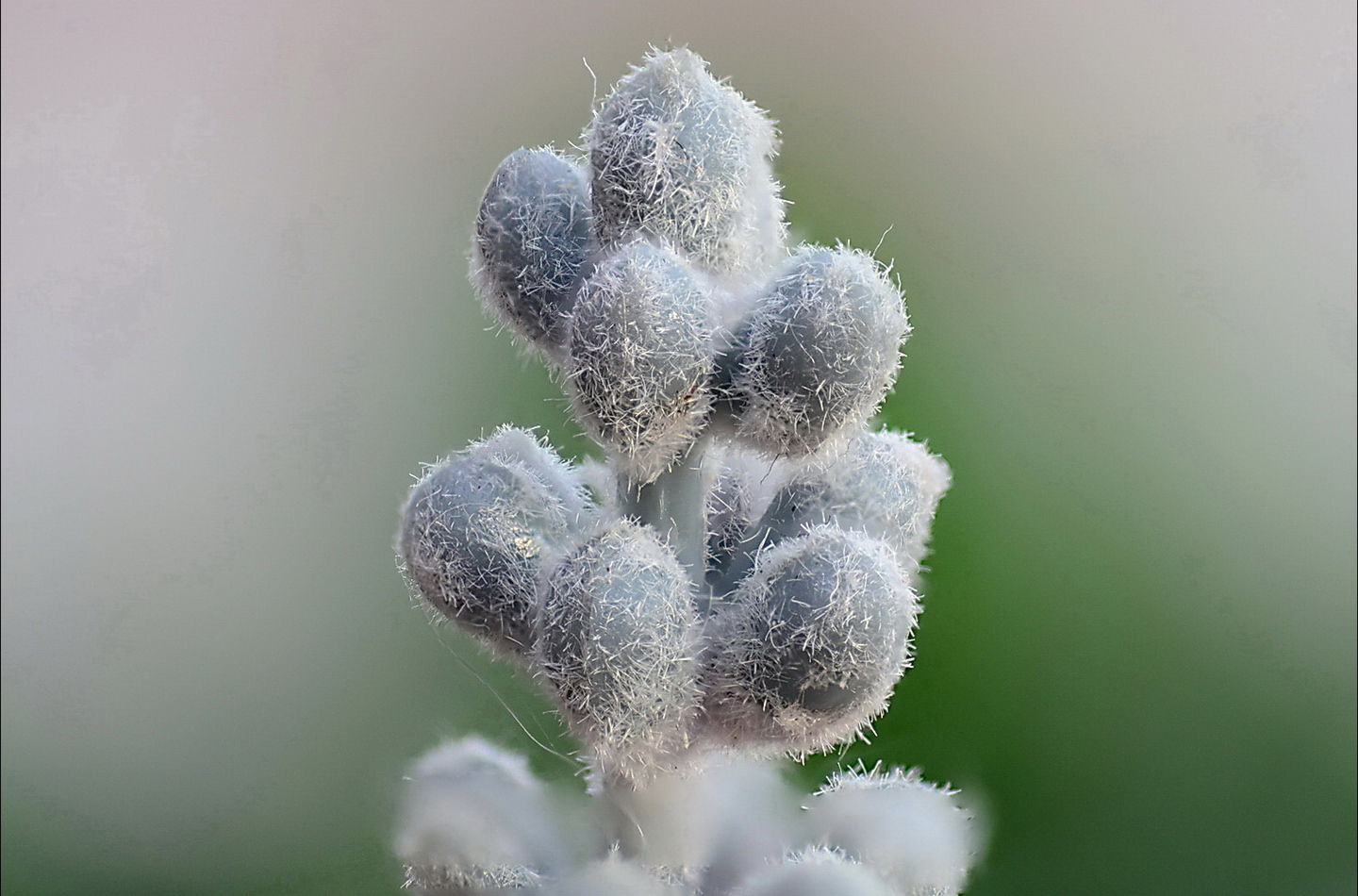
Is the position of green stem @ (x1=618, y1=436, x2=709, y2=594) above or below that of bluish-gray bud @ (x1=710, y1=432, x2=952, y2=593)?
below

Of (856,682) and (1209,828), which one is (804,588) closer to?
(856,682)

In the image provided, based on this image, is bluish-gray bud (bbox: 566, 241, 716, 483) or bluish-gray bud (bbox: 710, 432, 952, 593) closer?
bluish-gray bud (bbox: 566, 241, 716, 483)

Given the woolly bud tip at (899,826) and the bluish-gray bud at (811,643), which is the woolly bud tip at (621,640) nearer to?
the bluish-gray bud at (811,643)

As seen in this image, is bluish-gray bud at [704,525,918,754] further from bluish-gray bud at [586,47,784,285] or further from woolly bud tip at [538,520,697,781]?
bluish-gray bud at [586,47,784,285]

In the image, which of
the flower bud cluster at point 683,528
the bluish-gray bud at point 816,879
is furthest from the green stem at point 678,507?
the bluish-gray bud at point 816,879

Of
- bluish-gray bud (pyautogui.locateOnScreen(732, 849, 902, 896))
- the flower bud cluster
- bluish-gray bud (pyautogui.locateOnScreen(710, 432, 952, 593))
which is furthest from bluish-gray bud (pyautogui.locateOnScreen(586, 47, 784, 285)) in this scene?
bluish-gray bud (pyautogui.locateOnScreen(732, 849, 902, 896))

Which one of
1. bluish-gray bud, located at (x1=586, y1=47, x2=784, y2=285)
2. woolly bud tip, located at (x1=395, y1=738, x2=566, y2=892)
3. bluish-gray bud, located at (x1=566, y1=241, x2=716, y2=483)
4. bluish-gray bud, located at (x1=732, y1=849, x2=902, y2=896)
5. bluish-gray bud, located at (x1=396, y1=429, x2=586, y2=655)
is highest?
bluish-gray bud, located at (x1=586, y1=47, x2=784, y2=285)

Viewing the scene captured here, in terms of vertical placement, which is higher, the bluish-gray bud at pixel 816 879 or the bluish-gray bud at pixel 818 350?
the bluish-gray bud at pixel 818 350

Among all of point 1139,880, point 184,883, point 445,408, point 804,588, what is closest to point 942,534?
→ point 1139,880
